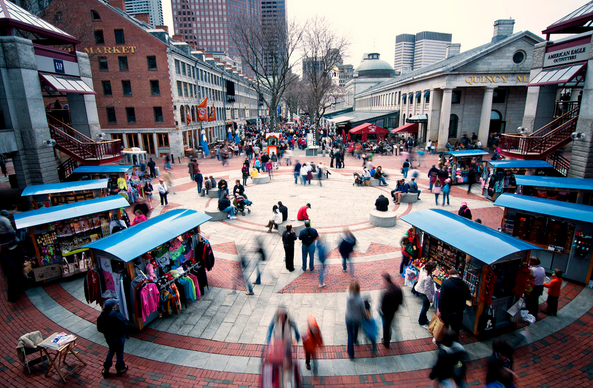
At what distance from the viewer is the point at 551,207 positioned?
9141mm

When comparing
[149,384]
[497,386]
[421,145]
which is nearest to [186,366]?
[149,384]

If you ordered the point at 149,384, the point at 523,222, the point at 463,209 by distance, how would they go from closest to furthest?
1. the point at 149,384
2. the point at 523,222
3. the point at 463,209

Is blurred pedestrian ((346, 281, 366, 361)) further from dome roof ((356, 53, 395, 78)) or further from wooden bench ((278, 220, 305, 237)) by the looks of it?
dome roof ((356, 53, 395, 78))

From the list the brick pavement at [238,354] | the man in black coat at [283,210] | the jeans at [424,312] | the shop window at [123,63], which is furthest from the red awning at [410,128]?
the jeans at [424,312]

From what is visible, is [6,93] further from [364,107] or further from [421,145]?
[364,107]

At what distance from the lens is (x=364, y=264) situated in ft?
34.2

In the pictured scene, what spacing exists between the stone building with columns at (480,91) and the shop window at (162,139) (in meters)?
29.0

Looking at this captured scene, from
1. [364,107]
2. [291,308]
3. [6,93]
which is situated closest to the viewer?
[291,308]

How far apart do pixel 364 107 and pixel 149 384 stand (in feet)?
278

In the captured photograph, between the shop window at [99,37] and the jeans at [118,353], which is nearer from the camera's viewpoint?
the jeans at [118,353]

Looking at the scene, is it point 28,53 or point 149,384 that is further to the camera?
point 28,53

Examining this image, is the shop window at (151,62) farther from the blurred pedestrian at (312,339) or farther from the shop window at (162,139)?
the blurred pedestrian at (312,339)

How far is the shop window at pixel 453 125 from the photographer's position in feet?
125

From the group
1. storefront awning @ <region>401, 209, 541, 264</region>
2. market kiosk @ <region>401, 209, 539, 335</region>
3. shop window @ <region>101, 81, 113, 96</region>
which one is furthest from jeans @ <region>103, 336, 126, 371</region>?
shop window @ <region>101, 81, 113, 96</region>
